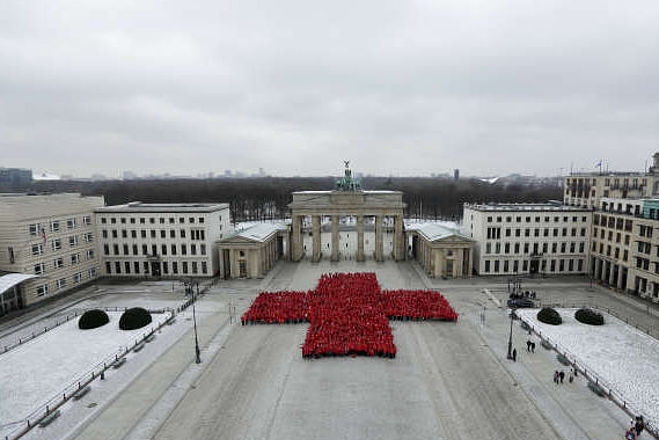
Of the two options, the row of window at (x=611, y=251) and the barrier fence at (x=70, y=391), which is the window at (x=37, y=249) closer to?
the barrier fence at (x=70, y=391)

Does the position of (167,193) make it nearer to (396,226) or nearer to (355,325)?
(396,226)

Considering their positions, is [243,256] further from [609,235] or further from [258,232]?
[609,235]

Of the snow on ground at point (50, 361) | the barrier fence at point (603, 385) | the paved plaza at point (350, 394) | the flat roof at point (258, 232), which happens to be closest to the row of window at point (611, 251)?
the paved plaza at point (350, 394)

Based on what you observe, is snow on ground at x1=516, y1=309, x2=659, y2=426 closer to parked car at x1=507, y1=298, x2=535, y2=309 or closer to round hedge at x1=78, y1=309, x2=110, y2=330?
parked car at x1=507, y1=298, x2=535, y2=309

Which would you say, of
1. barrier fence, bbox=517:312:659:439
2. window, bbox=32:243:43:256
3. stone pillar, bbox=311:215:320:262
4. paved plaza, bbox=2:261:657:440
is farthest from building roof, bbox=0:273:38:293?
barrier fence, bbox=517:312:659:439

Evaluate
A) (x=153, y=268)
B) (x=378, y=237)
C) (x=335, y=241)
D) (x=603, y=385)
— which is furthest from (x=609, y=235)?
(x=153, y=268)

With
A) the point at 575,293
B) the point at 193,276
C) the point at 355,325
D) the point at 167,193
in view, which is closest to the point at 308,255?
the point at 193,276
